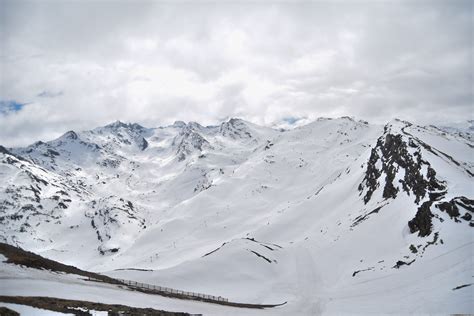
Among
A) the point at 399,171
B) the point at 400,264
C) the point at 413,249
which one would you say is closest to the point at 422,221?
the point at 413,249

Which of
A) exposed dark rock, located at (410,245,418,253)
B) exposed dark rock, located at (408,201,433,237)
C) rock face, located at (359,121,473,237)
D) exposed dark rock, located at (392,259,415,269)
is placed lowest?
exposed dark rock, located at (392,259,415,269)

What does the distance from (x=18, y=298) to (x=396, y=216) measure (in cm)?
7935

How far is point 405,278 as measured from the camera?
62156mm

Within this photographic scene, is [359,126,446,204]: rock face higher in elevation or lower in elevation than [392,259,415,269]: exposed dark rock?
higher

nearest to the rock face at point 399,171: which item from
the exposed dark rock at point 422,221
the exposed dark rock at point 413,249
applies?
the exposed dark rock at point 422,221

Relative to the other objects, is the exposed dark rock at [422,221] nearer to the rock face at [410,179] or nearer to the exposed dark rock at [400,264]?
the rock face at [410,179]

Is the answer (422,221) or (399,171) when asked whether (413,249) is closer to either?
(422,221)

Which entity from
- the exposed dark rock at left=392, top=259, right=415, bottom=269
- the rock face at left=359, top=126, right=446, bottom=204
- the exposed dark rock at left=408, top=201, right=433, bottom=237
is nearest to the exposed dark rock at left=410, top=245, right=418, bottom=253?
the exposed dark rock at left=392, top=259, right=415, bottom=269

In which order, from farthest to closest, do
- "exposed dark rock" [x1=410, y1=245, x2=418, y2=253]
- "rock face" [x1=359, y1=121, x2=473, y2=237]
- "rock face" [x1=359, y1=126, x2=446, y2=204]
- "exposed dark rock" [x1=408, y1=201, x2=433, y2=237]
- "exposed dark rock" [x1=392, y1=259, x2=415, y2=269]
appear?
"rock face" [x1=359, y1=126, x2=446, y2=204]
"rock face" [x1=359, y1=121, x2=473, y2=237]
"exposed dark rock" [x1=408, y1=201, x2=433, y2=237]
"exposed dark rock" [x1=410, y1=245, x2=418, y2=253]
"exposed dark rock" [x1=392, y1=259, x2=415, y2=269]

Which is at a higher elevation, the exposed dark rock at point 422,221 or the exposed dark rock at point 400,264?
the exposed dark rock at point 422,221

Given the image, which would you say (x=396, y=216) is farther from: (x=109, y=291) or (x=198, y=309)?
(x=109, y=291)

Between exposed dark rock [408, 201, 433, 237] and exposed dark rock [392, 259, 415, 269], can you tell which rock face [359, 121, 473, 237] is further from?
exposed dark rock [392, 259, 415, 269]

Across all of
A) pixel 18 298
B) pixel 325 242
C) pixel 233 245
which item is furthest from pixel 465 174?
pixel 18 298

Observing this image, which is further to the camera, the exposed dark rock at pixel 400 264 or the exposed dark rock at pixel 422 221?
the exposed dark rock at pixel 422 221
